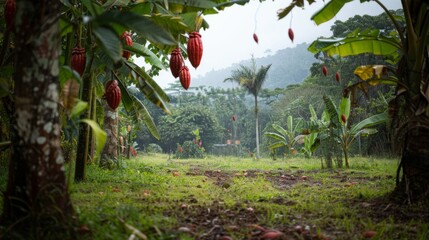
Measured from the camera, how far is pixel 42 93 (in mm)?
1748

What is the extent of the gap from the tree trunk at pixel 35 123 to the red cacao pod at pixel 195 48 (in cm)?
162

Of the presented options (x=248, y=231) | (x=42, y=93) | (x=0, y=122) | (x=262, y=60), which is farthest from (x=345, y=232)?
(x=262, y=60)

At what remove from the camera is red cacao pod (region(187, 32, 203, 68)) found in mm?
3273

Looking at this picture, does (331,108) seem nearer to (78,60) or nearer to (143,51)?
(143,51)

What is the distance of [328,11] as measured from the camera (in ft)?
14.2

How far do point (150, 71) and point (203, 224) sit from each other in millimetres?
6124

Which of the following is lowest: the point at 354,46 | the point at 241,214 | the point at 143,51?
the point at 241,214

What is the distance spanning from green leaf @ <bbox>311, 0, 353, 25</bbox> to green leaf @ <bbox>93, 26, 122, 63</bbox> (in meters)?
3.12

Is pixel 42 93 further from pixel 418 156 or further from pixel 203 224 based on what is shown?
pixel 418 156

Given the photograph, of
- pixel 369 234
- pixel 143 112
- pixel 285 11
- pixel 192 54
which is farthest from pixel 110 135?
pixel 369 234

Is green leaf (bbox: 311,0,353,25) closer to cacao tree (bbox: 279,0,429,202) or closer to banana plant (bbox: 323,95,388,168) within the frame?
cacao tree (bbox: 279,0,429,202)

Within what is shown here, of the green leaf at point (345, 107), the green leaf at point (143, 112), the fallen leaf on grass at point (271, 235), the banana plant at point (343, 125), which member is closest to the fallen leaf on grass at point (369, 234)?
the fallen leaf on grass at point (271, 235)

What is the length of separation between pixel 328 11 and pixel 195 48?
2.11 m

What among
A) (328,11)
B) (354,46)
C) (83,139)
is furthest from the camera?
(354,46)
